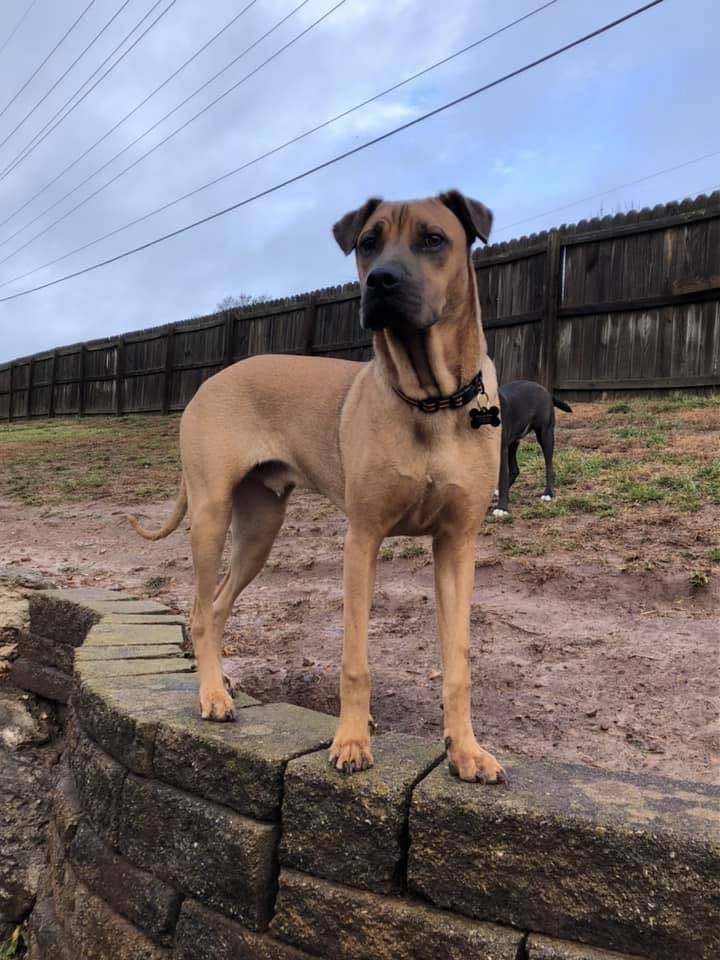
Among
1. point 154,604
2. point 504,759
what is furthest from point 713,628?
point 154,604

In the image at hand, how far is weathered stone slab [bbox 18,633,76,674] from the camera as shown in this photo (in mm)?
4938

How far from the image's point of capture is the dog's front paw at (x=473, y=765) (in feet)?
7.33

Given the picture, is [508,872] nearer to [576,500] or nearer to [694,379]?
[576,500]

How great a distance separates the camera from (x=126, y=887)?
299 centimetres

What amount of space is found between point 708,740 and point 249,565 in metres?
2.09

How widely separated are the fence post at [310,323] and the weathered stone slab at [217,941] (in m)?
13.4

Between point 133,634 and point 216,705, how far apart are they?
4.73ft

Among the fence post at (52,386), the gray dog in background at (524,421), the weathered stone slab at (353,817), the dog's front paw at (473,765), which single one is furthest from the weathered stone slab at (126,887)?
the fence post at (52,386)

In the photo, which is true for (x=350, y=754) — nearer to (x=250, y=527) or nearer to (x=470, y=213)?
(x=250, y=527)

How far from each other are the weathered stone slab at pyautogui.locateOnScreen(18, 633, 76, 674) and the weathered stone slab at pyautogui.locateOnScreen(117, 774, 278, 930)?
2.12 meters

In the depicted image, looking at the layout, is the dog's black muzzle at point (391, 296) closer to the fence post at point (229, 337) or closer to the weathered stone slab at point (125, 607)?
the weathered stone slab at point (125, 607)

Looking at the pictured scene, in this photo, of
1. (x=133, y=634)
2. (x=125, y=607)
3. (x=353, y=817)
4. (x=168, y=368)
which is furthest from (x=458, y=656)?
(x=168, y=368)

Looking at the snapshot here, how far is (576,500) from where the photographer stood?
657 centimetres

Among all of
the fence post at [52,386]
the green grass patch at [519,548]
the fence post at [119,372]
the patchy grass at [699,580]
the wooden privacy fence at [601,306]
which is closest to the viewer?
the patchy grass at [699,580]
